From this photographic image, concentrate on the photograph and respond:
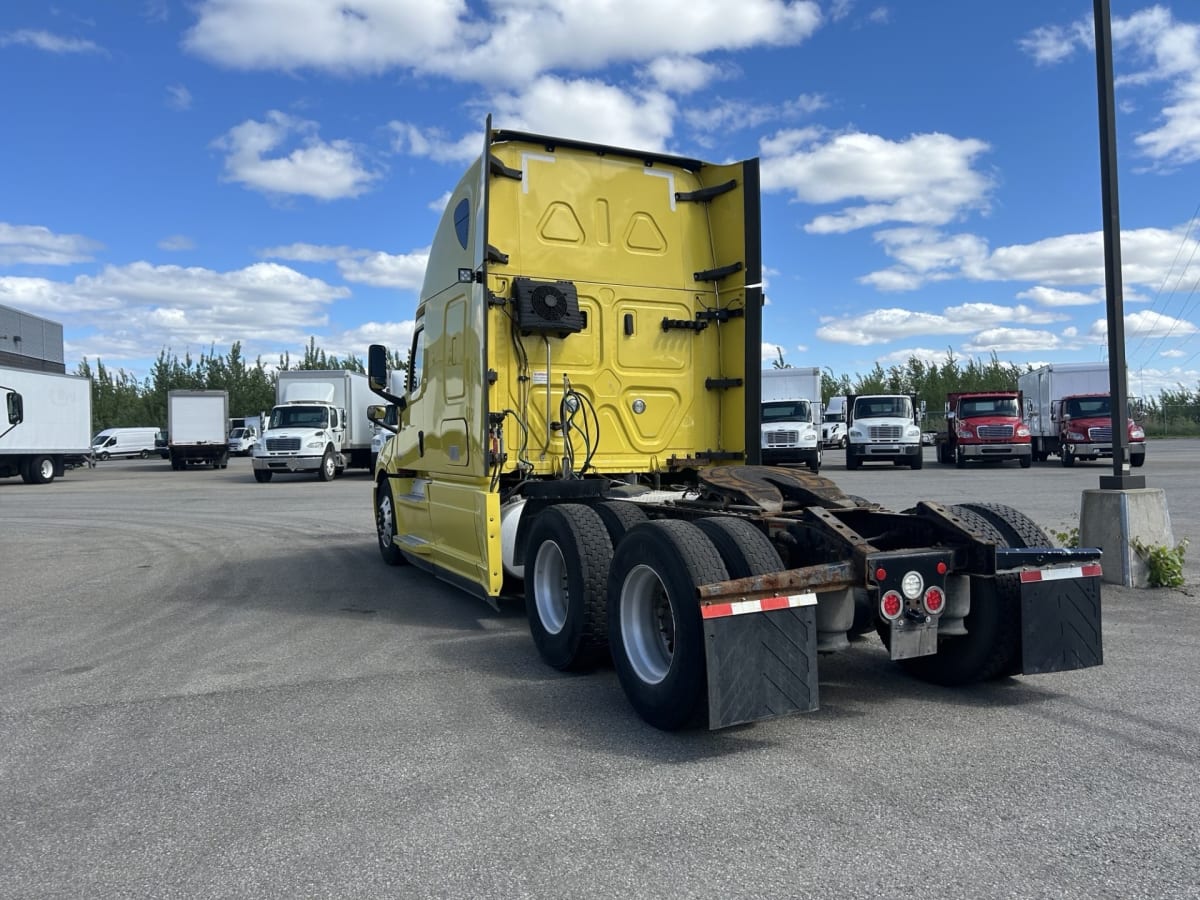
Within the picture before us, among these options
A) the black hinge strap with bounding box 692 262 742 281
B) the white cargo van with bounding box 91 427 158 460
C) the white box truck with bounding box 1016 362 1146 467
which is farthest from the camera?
the white cargo van with bounding box 91 427 158 460

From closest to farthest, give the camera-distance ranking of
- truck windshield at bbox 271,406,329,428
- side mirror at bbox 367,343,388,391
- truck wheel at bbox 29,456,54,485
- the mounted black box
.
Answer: the mounted black box, side mirror at bbox 367,343,388,391, truck windshield at bbox 271,406,329,428, truck wheel at bbox 29,456,54,485

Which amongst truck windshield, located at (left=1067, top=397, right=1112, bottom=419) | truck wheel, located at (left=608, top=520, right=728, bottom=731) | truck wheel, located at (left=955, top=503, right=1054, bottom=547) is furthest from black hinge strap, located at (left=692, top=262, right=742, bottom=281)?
truck windshield, located at (left=1067, top=397, right=1112, bottom=419)

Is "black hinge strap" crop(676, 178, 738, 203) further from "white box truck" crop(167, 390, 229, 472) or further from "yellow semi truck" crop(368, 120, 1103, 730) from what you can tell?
"white box truck" crop(167, 390, 229, 472)

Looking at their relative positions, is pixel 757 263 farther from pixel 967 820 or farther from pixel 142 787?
pixel 142 787

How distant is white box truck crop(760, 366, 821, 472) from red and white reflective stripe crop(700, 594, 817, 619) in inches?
836

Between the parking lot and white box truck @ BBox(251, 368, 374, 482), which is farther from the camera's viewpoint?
white box truck @ BBox(251, 368, 374, 482)

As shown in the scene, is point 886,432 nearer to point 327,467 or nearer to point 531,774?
point 327,467

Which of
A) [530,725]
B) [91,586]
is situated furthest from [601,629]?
[91,586]

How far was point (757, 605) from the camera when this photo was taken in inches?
158

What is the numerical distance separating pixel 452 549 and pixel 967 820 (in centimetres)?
509

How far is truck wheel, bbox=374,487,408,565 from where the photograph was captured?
396 inches

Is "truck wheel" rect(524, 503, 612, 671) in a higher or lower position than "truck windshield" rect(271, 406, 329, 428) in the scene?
lower

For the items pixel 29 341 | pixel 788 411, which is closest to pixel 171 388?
pixel 29 341

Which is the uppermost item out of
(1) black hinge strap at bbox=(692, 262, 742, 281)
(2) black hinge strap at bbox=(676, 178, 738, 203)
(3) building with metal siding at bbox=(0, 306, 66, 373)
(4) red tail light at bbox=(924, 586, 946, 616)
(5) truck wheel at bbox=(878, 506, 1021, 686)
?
(3) building with metal siding at bbox=(0, 306, 66, 373)
